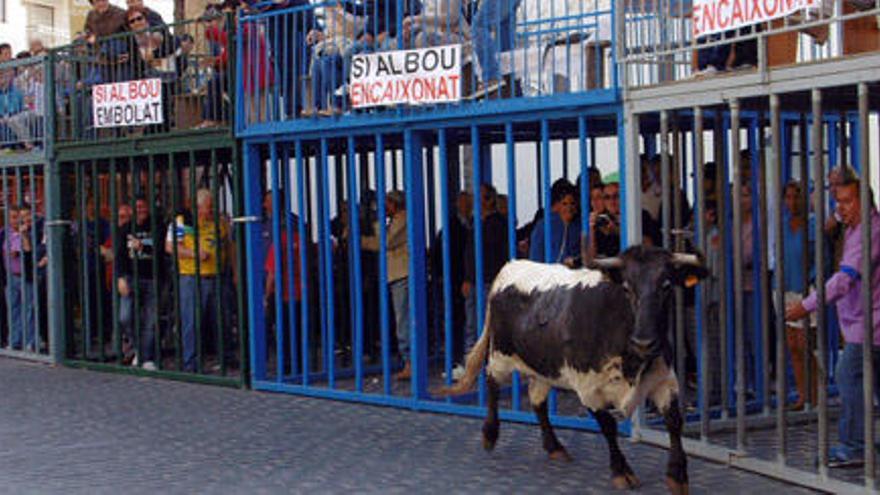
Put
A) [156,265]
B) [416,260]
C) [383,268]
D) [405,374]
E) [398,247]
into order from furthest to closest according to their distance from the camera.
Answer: [156,265], [405,374], [398,247], [383,268], [416,260]

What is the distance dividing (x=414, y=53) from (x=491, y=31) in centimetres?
67

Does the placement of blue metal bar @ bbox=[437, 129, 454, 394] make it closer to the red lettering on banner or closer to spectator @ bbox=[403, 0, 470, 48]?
spectator @ bbox=[403, 0, 470, 48]

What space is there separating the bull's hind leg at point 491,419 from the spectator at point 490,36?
247 cm

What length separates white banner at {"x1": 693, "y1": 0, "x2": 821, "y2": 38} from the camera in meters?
7.92

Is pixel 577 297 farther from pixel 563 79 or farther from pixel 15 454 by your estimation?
pixel 15 454

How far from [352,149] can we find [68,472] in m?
3.99

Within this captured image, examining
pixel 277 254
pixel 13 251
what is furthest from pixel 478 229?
pixel 13 251

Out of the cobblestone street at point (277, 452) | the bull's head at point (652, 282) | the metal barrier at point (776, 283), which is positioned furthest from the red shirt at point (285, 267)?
the bull's head at point (652, 282)

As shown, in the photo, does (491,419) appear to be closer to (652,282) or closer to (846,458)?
(652,282)

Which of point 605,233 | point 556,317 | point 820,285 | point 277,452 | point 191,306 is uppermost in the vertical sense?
point 605,233

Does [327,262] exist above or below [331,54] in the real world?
below

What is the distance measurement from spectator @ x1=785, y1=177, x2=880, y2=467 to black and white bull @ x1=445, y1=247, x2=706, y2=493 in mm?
828

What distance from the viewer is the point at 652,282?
296 inches

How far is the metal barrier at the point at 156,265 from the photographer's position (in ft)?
43.2
